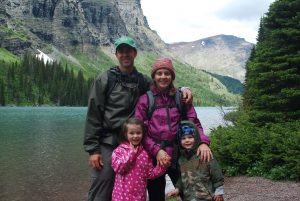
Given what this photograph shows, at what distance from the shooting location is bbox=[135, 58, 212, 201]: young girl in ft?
24.6

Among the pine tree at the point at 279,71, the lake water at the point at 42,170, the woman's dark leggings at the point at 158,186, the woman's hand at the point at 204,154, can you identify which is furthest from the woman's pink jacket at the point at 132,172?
the lake water at the point at 42,170

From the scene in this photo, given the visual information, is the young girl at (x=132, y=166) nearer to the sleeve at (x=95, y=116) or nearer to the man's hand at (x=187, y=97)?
the sleeve at (x=95, y=116)

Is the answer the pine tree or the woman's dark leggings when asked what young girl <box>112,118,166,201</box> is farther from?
the pine tree

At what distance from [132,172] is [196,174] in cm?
123

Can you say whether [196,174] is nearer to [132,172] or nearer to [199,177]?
[199,177]

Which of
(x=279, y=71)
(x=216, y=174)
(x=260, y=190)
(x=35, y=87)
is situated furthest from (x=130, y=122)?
(x=35, y=87)

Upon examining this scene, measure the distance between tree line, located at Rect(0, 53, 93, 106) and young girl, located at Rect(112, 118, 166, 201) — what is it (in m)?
166

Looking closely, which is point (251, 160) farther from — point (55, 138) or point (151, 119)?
point (55, 138)

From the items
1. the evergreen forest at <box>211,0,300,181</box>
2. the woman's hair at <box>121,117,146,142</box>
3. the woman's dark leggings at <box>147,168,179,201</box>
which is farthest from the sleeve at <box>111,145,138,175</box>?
the evergreen forest at <box>211,0,300,181</box>

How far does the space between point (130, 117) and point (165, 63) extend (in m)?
1.23

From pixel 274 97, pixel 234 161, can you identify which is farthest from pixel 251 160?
pixel 274 97

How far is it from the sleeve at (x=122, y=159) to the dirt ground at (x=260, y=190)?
7.38 m

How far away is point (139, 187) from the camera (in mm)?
7555

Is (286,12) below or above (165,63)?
above
